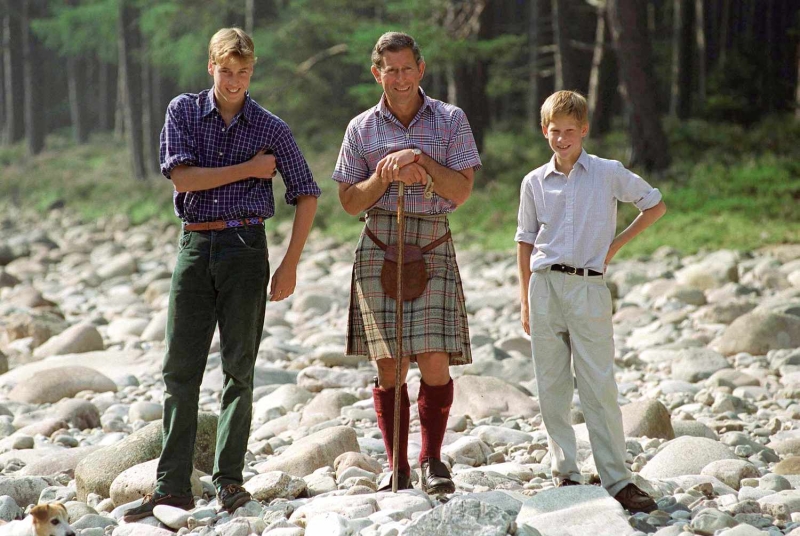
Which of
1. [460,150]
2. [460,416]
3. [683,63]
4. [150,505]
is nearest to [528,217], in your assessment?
[460,150]

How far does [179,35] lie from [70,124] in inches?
793

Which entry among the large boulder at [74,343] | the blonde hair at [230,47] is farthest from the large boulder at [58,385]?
the blonde hair at [230,47]

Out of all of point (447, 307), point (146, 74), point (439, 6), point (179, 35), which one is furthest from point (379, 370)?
point (146, 74)

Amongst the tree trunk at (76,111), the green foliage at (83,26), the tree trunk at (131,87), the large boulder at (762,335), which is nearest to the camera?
the large boulder at (762,335)

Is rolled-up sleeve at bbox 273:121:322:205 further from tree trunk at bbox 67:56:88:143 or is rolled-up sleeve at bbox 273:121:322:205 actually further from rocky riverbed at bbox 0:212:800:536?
tree trunk at bbox 67:56:88:143

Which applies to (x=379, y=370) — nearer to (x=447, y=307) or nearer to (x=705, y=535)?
(x=447, y=307)

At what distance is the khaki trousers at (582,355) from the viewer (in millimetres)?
3824

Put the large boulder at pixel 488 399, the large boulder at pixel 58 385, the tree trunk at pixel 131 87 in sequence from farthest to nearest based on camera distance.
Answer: the tree trunk at pixel 131 87
the large boulder at pixel 58 385
the large boulder at pixel 488 399

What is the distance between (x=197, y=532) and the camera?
381 cm

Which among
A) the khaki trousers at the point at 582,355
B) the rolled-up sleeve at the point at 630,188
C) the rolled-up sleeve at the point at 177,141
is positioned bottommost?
the khaki trousers at the point at 582,355

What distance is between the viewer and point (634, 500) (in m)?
3.79

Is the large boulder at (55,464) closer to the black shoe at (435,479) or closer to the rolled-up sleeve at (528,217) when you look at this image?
the black shoe at (435,479)

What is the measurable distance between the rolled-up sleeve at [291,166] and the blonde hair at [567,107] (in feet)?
2.95

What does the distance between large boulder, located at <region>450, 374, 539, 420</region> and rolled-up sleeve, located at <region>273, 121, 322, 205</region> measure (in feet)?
8.23
